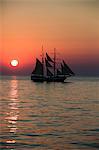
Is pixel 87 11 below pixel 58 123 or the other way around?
the other way around

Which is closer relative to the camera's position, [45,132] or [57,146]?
[57,146]

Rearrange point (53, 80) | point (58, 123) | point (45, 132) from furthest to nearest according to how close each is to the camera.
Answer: point (53, 80)
point (58, 123)
point (45, 132)

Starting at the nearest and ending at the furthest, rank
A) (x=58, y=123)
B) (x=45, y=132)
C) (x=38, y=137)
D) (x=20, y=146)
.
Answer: (x=20, y=146)
(x=38, y=137)
(x=45, y=132)
(x=58, y=123)

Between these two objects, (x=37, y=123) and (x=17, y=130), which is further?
(x=37, y=123)

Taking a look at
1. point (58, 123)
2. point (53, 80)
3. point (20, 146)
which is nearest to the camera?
point (20, 146)

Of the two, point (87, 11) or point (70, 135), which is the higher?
point (87, 11)

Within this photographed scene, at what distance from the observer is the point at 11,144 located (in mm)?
2992

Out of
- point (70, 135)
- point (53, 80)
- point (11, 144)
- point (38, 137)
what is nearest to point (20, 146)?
point (11, 144)

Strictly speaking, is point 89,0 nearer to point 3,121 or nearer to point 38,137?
point 38,137

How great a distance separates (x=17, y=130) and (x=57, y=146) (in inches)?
33.9

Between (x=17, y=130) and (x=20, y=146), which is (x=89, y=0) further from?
(x=17, y=130)

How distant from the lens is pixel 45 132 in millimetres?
3605

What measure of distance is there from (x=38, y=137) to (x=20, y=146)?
409 mm

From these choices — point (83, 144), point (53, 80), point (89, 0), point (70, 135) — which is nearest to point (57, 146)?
point (83, 144)
